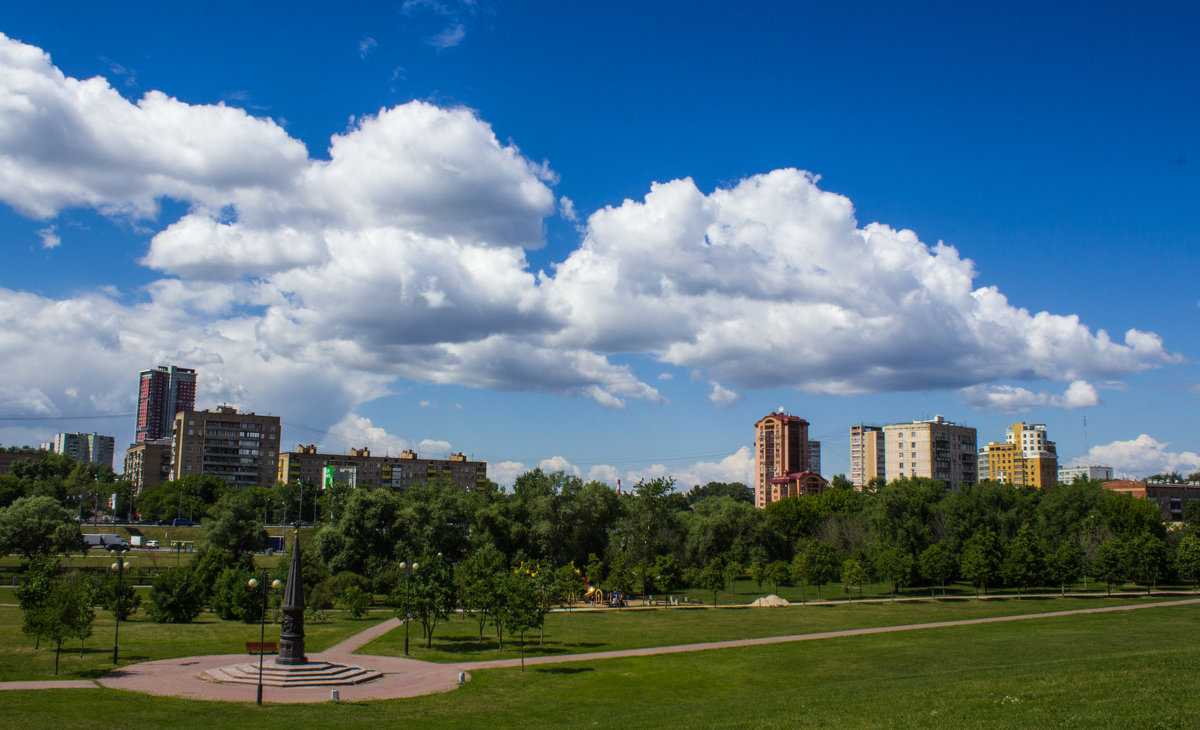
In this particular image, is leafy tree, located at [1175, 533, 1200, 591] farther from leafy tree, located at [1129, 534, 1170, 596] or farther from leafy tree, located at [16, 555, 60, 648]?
leafy tree, located at [16, 555, 60, 648]

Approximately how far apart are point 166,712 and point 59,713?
311cm

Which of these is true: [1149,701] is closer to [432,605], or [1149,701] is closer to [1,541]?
[432,605]

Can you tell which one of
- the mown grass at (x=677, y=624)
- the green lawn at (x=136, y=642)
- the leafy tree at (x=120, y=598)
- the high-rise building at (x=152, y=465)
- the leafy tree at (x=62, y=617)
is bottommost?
the mown grass at (x=677, y=624)

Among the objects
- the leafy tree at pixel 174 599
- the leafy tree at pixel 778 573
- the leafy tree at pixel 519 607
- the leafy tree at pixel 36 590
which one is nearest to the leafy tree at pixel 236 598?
the leafy tree at pixel 174 599

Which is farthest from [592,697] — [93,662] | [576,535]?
[576,535]

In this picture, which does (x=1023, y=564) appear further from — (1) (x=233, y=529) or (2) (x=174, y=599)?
(1) (x=233, y=529)

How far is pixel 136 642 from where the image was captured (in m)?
43.6

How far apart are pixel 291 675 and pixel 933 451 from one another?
16401cm

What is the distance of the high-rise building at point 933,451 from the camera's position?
17600 centimetres

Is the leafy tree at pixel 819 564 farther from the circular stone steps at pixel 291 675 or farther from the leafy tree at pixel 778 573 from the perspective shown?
the circular stone steps at pixel 291 675

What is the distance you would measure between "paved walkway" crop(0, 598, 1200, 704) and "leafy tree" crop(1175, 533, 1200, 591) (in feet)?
161

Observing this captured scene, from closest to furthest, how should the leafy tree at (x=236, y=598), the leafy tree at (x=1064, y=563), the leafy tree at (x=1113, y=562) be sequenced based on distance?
the leafy tree at (x=236, y=598)
the leafy tree at (x=1064, y=563)
the leafy tree at (x=1113, y=562)

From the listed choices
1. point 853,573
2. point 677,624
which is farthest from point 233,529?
point 853,573

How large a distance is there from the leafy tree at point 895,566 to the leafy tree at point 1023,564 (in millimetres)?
8312
